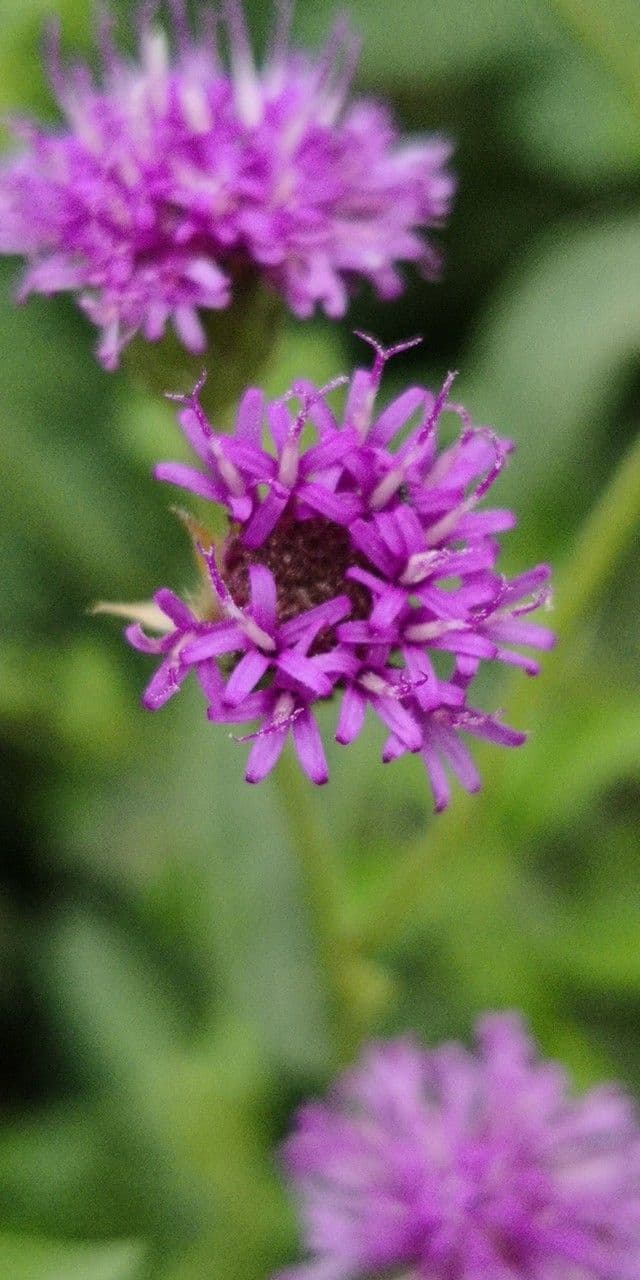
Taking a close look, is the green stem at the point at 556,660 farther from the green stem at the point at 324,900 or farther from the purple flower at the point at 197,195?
the purple flower at the point at 197,195

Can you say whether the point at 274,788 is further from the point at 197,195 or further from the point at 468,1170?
the point at 197,195

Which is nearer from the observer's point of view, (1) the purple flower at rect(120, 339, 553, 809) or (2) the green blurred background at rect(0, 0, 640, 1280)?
(1) the purple flower at rect(120, 339, 553, 809)

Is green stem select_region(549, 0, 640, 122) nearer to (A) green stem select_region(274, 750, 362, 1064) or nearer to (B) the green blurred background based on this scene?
(B) the green blurred background

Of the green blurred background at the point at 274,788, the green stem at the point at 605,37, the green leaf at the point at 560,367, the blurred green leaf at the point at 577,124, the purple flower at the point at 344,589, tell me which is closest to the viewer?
the purple flower at the point at 344,589

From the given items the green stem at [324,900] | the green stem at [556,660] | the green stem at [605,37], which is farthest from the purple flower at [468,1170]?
the green stem at [605,37]

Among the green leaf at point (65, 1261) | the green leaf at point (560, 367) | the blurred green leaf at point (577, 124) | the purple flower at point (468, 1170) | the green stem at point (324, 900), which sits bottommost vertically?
the purple flower at point (468, 1170)

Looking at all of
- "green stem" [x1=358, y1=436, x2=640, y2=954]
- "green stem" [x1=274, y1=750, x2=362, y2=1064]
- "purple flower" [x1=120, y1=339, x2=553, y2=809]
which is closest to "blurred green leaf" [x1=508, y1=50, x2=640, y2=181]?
"green stem" [x1=358, y1=436, x2=640, y2=954]
